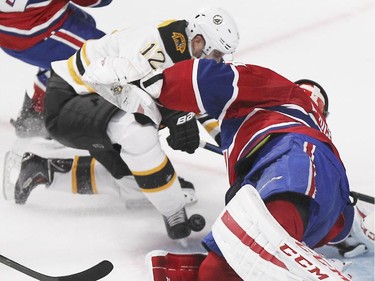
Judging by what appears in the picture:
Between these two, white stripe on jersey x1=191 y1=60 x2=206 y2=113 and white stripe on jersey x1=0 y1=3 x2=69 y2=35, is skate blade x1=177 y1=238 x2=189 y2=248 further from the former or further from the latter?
white stripe on jersey x1=0 y1=3 x2=69 y2=35

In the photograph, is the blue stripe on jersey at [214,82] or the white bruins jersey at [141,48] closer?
the blue stripe on jersey at [214,82]

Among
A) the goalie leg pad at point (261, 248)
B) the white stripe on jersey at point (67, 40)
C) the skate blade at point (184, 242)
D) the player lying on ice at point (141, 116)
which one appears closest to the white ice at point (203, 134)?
the skate blade at point (184, 242)

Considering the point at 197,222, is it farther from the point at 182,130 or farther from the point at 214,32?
the point at 214,32

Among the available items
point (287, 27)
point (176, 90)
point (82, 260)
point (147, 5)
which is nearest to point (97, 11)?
point (147, 5)

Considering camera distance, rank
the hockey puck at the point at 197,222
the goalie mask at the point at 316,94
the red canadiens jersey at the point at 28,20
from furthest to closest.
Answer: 1. the red canadiens jersey at the point at 28,20
2. the hockey puck at the point at 197,222
3. the goalie mask at the point at 316,94

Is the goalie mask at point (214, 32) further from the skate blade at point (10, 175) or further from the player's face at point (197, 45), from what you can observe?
the skate blade at point (10, 175)

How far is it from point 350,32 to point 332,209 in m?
2.10

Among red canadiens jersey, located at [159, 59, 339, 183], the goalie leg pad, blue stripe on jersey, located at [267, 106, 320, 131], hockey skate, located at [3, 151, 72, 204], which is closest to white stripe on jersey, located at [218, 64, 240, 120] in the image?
red canadiens jersey, located at [159, 59, 339, 183]

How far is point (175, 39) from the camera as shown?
107 inches

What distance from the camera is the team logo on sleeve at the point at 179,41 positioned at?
107 inches

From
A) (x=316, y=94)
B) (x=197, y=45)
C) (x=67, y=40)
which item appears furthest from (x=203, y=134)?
(x=316, y=94)

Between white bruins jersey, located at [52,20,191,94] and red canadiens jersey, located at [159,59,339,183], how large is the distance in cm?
51

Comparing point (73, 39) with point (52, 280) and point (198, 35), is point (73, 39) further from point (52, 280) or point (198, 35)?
point (52, 280)

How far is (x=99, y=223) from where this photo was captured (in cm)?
288
